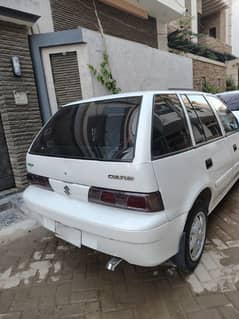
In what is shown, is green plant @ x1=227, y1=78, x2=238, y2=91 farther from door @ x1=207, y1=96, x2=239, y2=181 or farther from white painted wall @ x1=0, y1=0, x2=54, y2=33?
door @ x1=207, y1=96, x2=239, y2=181

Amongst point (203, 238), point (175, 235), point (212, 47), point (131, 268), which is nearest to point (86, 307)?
point (131, 268)

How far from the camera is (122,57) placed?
5824 millimetres

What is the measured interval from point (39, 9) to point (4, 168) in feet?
11.0

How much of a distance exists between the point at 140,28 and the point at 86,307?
8.59 metres

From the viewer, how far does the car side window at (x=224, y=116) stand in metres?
3.06

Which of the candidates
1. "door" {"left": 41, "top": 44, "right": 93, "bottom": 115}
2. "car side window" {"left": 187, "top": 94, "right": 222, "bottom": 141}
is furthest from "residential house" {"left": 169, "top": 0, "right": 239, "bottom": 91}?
"car side window" {"left": 187, "top": 94, "right": 222, "bottom": 141}

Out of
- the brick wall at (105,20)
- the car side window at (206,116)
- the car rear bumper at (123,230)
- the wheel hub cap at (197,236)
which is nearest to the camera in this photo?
the car rear bumper at (123,230)

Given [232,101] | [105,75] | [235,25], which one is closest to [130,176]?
[105,75]

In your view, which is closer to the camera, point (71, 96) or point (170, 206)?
point (170, 206)

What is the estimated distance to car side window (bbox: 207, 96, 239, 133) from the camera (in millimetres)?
3060

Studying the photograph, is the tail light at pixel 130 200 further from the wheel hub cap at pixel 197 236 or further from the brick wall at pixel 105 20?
the brick wall at pixel 105 20

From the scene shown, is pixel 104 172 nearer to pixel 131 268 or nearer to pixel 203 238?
pixel 131 268

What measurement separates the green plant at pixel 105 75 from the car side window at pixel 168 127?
3140mm

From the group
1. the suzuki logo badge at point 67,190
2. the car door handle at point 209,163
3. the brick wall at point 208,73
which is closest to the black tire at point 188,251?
the car door handle at point 209,163
